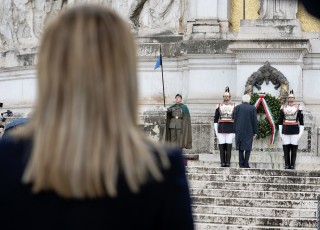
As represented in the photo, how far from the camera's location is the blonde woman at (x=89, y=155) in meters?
2.49

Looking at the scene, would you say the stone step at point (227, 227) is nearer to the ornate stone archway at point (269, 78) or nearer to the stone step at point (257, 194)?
the stone step at point (257, 194)

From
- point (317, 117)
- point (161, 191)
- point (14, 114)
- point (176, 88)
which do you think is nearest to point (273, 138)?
point (317, 117)

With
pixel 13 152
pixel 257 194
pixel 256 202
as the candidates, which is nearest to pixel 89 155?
pixel 13 152

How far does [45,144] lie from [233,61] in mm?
17985

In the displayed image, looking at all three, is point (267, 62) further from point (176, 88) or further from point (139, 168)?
point (139, 168)

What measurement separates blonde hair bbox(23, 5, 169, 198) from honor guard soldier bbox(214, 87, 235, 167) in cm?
1440

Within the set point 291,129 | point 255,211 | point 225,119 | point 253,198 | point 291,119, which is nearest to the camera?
point 255,211

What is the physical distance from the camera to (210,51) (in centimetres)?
2041

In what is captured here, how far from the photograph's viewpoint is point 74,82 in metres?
2.54

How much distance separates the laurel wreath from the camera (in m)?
Result: 18.5

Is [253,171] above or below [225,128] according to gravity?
below

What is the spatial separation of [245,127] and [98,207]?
46.4 feet

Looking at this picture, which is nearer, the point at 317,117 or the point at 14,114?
the point at 317,117

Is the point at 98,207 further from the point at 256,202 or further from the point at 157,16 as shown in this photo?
the point at 157,16
